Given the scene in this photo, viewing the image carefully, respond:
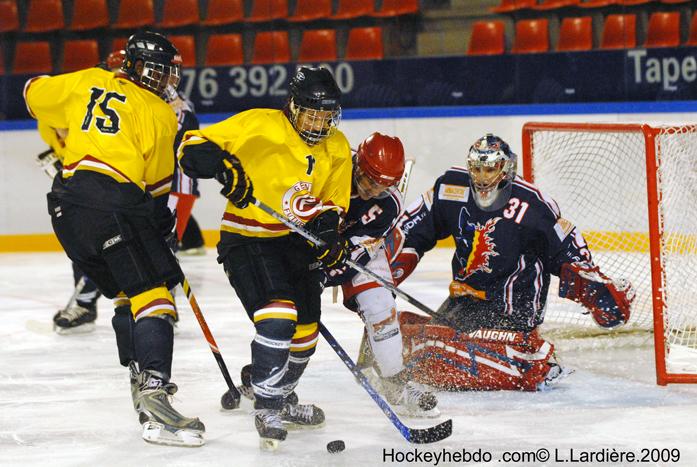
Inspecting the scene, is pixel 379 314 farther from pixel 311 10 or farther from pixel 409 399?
pixel 311 10

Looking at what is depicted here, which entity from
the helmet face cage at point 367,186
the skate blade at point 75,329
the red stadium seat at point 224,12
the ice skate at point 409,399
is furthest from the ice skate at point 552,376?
the red stadium seat at point 224,12

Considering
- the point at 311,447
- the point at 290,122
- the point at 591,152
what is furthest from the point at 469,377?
the point at 591,152

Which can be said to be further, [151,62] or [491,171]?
[491,171]

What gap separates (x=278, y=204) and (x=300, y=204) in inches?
2.2

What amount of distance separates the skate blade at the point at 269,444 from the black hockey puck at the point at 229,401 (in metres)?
0.43

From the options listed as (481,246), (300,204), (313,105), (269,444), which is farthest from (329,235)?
(481,246)

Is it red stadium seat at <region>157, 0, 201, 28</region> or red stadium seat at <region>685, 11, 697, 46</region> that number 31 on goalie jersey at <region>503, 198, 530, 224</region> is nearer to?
red stadium seat at <region>685, 11, 697, 46</region>

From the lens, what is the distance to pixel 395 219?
11.6ft

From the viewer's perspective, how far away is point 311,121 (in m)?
3.09

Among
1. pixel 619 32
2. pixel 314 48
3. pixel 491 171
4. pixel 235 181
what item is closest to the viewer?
pixel 235 181

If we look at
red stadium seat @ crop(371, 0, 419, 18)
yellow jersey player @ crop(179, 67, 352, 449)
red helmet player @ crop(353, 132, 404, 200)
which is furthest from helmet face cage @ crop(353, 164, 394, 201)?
red stadium seat @ crop(371, 0, 419, 18)

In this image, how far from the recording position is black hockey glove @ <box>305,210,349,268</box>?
3.14 m

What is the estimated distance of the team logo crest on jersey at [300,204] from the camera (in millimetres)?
3135

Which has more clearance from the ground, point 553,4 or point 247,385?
point 553,4
